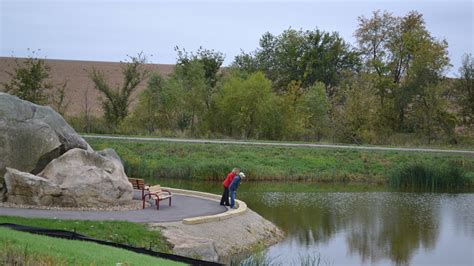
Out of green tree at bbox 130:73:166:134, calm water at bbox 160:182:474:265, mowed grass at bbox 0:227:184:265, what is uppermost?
green tree at bbox 130:73:166:134

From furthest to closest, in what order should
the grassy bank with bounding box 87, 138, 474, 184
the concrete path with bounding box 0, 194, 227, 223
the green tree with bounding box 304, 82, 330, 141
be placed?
the green tree with bounding box 304, 82, 330, 141 → the grassy bank with bounding box 87, 138, 474, 184 → the concrete path with bounding box 0, 194, 227, 223

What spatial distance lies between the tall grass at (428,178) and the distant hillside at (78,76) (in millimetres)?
37444

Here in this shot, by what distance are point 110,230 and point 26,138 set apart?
17.6ft

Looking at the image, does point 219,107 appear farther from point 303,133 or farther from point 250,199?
point 250,199

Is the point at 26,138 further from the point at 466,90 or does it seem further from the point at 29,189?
the point at 466,90

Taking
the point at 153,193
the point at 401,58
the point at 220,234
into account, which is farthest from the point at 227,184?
the point at 401,58

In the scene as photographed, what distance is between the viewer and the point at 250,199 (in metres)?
29.8

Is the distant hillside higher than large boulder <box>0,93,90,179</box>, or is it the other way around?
the distant hillside

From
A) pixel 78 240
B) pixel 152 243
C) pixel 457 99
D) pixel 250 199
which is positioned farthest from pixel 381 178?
pixel 78 240

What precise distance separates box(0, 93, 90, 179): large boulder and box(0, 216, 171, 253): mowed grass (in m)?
4.12

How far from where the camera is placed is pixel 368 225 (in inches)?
986

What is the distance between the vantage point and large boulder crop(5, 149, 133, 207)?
20.0m

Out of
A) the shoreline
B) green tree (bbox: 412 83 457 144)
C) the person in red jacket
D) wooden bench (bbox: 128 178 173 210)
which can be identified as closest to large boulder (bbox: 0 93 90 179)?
wooden bench (bbox: 128 178 173 210)

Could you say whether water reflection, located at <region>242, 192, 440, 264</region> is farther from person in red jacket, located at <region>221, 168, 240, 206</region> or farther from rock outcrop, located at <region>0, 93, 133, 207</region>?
rock outcrop, located at <region>0, 93, 133, 207</region>
